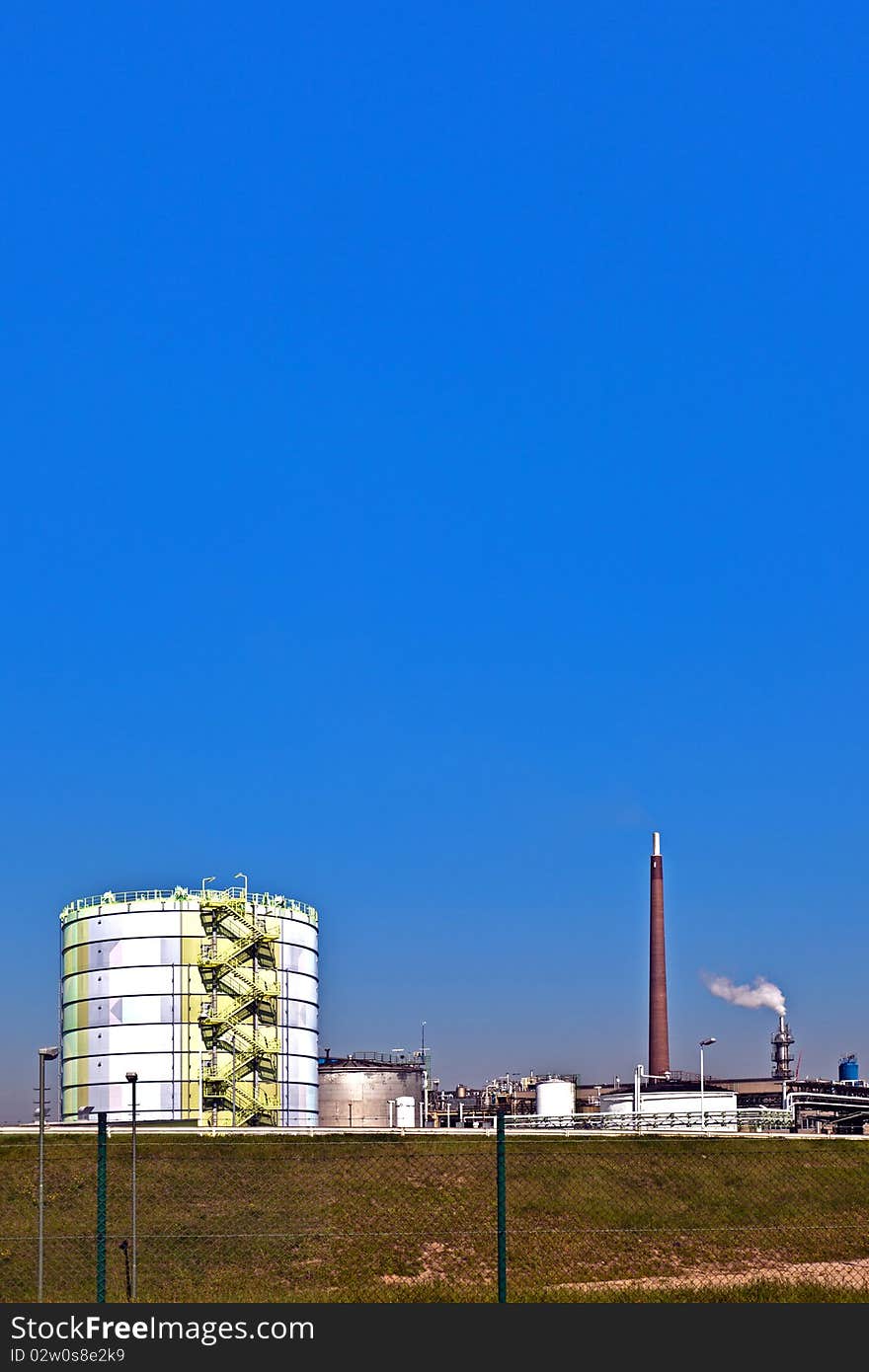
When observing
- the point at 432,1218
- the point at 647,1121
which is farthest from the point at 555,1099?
the point at 432,1218

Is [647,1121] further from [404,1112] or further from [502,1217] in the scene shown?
[502,1217]

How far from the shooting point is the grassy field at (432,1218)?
30391 millimetres

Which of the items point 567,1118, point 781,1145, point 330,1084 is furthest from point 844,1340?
point 330,1084

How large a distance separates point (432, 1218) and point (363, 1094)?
161 feet

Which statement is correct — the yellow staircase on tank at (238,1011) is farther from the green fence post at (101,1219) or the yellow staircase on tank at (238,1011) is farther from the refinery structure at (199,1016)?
the green fence post at (101,1219)

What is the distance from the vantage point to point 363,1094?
8838 centimetres

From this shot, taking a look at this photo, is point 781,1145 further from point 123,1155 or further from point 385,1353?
point 385,1353

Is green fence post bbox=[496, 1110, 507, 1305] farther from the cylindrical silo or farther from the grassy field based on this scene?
the cylindrical silo

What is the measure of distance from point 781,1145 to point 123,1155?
2591 cm

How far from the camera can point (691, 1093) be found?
89.1 m

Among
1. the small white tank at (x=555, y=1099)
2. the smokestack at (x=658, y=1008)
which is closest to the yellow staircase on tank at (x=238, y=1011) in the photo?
the small white tank at (x=555, y=1099)

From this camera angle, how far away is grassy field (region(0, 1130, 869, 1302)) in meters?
30.4

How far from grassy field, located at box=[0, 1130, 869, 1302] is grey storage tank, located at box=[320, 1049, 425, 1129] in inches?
1247

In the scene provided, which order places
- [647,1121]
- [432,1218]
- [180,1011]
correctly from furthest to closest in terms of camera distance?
[647,1121], [180,1011], [432,1218]
